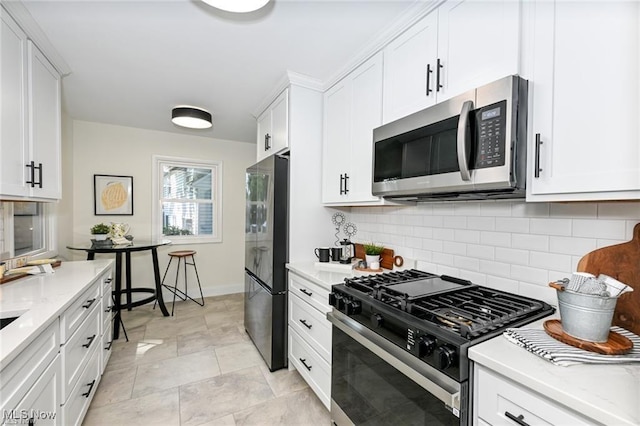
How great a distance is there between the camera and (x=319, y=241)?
2.61 m

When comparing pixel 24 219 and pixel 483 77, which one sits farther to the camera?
pixel 24 219

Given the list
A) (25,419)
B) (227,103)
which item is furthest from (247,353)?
(227,103)

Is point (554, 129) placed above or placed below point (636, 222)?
above

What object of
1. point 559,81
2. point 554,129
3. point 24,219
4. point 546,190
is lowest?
point 24,219

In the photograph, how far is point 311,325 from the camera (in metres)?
2.05

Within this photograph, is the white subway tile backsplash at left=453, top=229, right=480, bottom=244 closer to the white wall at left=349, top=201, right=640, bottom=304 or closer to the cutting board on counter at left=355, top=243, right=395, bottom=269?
the white wall at left=349, top=201, right=640, bottom=304

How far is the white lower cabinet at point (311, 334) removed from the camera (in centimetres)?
188

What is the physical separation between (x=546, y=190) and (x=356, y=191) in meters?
1.20

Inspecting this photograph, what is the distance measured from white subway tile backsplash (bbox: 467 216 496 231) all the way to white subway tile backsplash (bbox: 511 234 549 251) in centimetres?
12

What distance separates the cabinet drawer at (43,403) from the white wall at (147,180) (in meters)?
2.89

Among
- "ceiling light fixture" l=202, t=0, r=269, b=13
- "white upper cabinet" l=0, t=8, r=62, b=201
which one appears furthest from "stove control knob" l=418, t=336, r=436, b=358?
"white upper cabinet" l=0, t=8, r=62, b=201

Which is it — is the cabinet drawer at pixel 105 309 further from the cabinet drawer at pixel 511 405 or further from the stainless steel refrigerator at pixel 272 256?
the cabinet drawer at pixel 511 405

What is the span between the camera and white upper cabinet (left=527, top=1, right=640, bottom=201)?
89 centimetres

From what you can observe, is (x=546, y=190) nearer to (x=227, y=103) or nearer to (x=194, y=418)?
(x=194, y=418)
